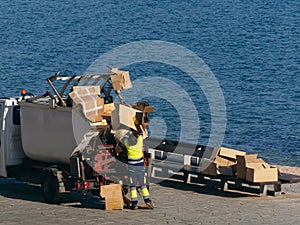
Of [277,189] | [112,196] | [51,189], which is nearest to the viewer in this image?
[112,196]

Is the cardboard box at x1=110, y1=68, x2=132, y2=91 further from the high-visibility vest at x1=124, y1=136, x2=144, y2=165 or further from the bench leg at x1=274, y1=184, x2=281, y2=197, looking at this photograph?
the bench leg at x1=274, y1=184, x2=281, y2=197

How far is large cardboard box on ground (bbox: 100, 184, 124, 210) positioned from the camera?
57.0 ft

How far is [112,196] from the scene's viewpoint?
685 inches

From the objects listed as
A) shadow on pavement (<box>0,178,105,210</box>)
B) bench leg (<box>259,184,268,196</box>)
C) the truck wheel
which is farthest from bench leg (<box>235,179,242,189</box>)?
the truck wheel

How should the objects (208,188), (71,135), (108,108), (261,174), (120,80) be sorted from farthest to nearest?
1. (208,188)
2. (108,108)
3. (261,174)
4. (120,80)
5. (71,135)

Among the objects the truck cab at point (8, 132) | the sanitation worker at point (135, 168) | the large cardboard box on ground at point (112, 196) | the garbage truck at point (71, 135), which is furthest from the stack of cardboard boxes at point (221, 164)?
the truck cab at point (8, 132)

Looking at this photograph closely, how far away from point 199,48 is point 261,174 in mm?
45254

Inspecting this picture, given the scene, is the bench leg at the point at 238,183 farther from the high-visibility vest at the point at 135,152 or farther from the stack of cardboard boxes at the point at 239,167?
the high-visibility vest at the point at 135,152

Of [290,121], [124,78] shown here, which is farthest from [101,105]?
[290,121]

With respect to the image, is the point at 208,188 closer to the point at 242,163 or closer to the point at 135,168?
the point at 242,163

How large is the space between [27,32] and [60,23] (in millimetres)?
5786

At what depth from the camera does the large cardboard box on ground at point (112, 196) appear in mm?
17359

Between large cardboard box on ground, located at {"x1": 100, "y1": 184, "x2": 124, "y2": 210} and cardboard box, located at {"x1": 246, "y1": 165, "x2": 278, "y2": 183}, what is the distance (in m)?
3.09

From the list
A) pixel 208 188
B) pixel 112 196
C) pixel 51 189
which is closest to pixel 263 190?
pixel 208 188
